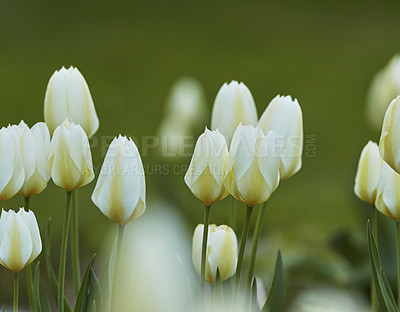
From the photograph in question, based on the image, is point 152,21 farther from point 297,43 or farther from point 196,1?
point 297,43

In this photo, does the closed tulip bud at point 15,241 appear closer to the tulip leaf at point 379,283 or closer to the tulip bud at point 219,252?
the tulip bud at point 219,252

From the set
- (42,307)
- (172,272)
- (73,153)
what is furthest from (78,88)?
(172,272)

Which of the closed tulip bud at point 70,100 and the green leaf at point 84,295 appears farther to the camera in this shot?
the closed tulip bud at point 70,100

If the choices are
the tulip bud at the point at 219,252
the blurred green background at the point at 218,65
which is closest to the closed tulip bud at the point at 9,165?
the tulip bud at the point at 219,252

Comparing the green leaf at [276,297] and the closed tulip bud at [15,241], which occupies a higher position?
the closed tulip bud at [15,241]

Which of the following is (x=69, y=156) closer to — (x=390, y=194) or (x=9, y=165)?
(x=9, y=165)

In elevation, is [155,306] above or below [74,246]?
above

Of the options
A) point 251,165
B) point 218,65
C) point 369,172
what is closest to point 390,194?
point 369,172
